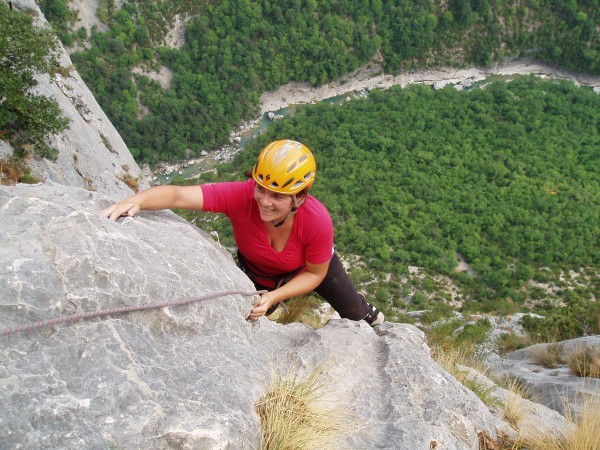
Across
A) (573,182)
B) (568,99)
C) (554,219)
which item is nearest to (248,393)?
(554,219)

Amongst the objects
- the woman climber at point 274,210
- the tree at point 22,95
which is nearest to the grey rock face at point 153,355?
the woman climber at point 274,210

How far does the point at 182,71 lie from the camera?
2323 inches

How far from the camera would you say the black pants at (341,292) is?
5.16m

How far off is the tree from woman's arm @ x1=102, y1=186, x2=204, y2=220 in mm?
8678

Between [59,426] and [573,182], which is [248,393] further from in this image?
[573,182]

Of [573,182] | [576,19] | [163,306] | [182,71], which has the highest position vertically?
[163,306]

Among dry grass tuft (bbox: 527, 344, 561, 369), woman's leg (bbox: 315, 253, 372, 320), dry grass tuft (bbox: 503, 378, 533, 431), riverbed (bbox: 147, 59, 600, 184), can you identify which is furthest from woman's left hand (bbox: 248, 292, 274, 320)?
riverbed (bbox: 147, 59, 600, 184)

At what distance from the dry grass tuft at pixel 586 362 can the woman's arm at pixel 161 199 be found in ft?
19.1

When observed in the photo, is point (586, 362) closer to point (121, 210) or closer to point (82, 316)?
point (121, 210)

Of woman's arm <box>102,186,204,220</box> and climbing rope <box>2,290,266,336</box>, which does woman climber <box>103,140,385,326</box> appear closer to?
woman's arm <box>102,186,204,220</box>

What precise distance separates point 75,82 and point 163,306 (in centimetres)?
1958

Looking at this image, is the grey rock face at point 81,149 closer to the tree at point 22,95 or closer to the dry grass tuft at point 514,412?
the tree at point 22,95

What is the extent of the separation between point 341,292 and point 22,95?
9636 millimetres

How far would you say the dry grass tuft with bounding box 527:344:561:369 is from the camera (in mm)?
8585
